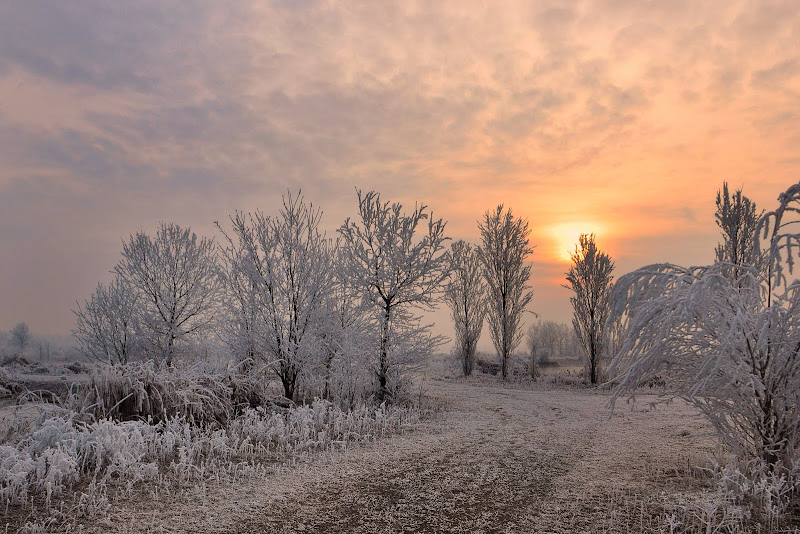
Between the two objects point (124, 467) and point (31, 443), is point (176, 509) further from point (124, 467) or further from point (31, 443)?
point (31, 443)

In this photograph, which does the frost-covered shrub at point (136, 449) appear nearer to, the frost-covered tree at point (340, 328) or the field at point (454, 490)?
the field at point (454, 490)

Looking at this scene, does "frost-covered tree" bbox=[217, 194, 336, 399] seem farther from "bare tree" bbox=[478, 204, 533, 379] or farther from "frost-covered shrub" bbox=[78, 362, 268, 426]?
"bare tree" bbox=[478, 204, 533, 379]

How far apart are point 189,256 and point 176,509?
11.7 m

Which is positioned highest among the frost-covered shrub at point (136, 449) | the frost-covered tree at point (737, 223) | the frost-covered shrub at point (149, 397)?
the frost-covered tree at point (737, 223)

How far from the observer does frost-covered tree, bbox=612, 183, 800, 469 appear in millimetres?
5062

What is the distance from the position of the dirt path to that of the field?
2cm

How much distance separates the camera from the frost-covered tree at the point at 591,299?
20.8m

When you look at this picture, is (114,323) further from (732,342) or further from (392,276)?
(732,342)

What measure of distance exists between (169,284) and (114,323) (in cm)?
220

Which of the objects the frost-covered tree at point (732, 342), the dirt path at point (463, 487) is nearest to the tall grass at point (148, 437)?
the dirt path at point (463, 487)

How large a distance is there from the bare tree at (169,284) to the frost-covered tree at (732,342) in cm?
1304

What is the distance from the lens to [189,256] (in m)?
15.6

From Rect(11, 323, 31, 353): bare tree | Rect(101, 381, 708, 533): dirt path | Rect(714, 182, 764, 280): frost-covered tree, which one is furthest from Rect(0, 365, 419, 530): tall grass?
Rect(11, 323, 31, 353): bare tree

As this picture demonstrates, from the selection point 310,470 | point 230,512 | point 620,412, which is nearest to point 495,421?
point 620,412
